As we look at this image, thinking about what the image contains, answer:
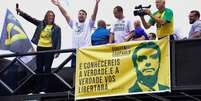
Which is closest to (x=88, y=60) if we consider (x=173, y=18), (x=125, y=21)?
(x=125, y=21)

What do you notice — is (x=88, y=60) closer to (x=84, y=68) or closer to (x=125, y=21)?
(x=84, y=68)

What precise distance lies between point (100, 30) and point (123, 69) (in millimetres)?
1044

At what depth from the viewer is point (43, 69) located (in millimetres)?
13664

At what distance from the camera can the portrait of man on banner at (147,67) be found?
12070 millimetres

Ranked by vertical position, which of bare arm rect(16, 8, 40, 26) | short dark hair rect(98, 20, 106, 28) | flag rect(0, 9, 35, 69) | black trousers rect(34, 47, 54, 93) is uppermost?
bare arm rect(16, 8, 40, 26)

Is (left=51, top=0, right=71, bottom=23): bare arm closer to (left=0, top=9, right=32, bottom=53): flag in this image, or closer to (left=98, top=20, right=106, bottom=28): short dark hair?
(left=0, top=9, right=32, bottom=53): flag

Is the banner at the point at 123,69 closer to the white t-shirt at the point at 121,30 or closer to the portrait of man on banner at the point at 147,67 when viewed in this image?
the portrait of man on banner at the point at 147,67

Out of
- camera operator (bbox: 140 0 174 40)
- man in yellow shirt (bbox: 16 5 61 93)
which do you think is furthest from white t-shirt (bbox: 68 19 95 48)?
camera operator (bbox: 140 0 174 40)

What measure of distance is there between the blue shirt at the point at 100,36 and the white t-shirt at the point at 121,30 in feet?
0.64

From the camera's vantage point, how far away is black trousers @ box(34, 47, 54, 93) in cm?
1357

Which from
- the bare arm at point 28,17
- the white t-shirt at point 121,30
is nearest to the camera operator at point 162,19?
the white t-shirt at point 121,30

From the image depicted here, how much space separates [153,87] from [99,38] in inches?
70.1

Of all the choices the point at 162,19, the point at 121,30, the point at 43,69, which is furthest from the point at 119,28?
the point at 43,69

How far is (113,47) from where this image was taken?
42.0ft
